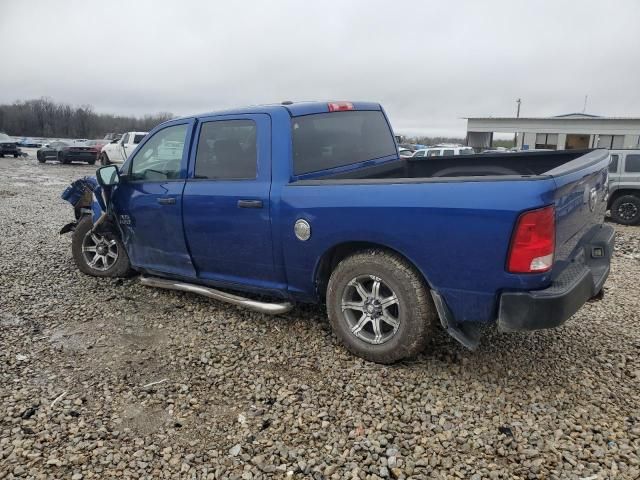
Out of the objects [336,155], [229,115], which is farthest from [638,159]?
[229,115]

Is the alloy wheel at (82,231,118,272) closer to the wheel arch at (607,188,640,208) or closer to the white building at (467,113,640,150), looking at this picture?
the wheel arch at (607,188,640,208)

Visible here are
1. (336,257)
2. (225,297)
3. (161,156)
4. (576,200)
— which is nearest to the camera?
(576,200)

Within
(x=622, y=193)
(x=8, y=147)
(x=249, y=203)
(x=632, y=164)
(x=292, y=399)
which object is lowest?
(x=292, y=399)

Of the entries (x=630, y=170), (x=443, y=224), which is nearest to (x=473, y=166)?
(x=443, y=224)

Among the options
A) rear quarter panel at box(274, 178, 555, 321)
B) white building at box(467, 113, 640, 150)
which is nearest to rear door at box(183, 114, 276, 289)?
rear quarter panel at box(274, 178, 555, 321)

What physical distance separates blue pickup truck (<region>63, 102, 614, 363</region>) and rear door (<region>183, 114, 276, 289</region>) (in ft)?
0.04

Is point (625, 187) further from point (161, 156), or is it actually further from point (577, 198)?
point (161, 156)

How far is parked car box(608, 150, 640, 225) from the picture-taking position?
35.4ft

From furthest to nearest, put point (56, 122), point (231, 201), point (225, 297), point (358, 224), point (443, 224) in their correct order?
point (56, 122), point (225, 297), point (231, 201), point (358, 224), point (443, 224)

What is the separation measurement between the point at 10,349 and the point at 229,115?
2.56 metres

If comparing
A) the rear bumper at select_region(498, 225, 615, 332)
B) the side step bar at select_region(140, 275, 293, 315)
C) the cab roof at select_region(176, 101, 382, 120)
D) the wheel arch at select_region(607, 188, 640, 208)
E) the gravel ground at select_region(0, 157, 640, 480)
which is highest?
the cab roof at select_region(176, 101, 382, 120)

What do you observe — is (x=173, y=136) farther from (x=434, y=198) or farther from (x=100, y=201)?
(x=434, y=198)

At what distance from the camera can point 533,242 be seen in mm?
2785

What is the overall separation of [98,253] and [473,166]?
13.7 ft
